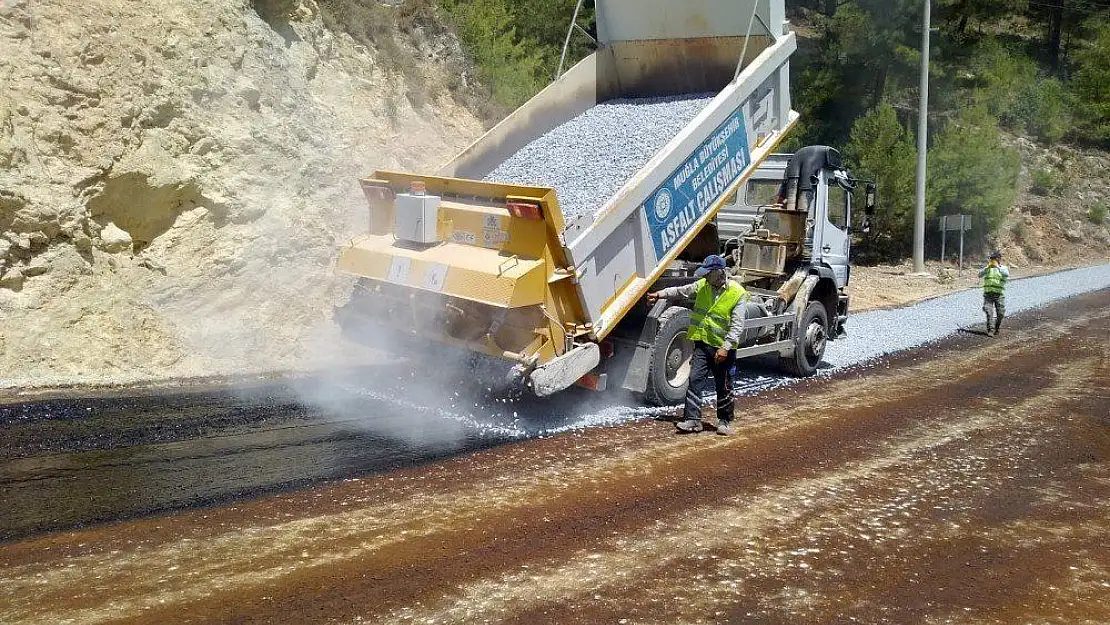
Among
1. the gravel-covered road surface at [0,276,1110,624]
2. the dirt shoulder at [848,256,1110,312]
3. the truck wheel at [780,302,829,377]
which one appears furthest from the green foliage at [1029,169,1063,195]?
the gravel-covered road surface at [0,276,1110,624]

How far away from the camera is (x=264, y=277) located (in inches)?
419

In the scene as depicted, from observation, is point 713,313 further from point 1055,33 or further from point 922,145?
point 1055,33

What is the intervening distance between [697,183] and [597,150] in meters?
1.03

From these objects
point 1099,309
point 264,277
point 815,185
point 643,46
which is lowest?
point 1099,309

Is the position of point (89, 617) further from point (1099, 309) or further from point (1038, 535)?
point (1099, 309)

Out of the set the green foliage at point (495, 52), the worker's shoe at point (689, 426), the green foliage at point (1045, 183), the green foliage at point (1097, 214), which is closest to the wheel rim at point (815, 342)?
the worker's shoe at point (689, 426)

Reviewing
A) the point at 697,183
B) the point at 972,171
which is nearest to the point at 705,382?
the point at 697,183

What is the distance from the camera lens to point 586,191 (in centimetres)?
806

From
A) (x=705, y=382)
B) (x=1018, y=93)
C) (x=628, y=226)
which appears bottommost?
(x=705, y=382)

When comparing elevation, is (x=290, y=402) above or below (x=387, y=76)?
below

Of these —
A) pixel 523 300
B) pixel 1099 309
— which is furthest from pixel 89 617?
pixel 1099 309

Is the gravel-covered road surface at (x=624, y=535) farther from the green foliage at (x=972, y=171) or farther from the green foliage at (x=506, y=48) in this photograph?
the green foliage at (x=972, y=171)

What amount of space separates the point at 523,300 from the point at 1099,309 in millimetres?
14319

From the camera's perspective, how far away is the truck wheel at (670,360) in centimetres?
811
